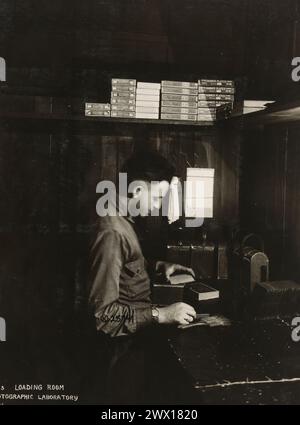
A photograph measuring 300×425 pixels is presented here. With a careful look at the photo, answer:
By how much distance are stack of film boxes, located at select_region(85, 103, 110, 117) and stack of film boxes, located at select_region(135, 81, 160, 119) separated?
227 mm

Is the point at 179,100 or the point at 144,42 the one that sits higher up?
the point at 144,42

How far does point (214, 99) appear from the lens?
10.2ft

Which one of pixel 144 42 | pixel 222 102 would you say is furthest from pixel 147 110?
pixel 144 42

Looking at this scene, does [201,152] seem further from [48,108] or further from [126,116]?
[48,108]

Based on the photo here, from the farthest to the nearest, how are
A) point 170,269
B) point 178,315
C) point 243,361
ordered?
point 170,269 < point 178,315 < point 243,361

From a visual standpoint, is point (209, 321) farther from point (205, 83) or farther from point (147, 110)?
point (205, 83)

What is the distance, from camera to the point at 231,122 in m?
3.08

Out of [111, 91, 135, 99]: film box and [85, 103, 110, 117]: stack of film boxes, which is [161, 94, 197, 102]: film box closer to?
[111, 91, 135, 99]: film box

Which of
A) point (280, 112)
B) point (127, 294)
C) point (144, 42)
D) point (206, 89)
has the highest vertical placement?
point (144, 42)

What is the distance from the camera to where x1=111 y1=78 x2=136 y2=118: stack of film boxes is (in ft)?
9.63

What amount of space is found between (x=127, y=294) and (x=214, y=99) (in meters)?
1.59

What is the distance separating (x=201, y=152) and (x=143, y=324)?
5.91ft

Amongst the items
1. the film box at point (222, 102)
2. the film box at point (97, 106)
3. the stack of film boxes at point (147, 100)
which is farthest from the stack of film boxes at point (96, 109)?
the film box at point (222, 102)

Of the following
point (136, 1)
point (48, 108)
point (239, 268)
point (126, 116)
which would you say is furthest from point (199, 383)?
point (136, 1)
